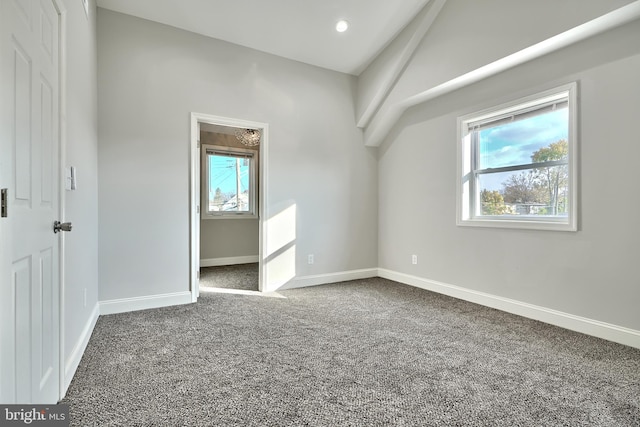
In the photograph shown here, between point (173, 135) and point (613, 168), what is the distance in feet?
13.0

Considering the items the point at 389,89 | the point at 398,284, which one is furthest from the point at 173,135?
the point at 398,284

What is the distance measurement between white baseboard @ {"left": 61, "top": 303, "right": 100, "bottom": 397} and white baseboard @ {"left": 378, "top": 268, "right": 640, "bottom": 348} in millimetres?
3459

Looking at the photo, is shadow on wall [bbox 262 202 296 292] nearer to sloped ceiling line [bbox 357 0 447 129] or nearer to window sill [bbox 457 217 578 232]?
sloped ceiling line [bbox 357 0 447 129]

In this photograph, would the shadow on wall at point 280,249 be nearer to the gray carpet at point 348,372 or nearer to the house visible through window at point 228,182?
the gray carpet at point 348,372

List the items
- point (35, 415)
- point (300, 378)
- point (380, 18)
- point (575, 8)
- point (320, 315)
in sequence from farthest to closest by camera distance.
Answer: point (380, 18)
point (320, 315)
point (575, 8)
point (300, 378)
point (35, 415)

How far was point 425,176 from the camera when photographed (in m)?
3.99

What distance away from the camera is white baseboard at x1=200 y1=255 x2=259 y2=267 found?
5680 mm

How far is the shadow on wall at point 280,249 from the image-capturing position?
3947mm

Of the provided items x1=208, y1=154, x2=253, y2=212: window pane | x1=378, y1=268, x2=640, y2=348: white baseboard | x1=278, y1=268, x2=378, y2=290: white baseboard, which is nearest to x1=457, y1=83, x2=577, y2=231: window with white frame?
x1=378, y1=268, x2=640, y2=348: white baseboard

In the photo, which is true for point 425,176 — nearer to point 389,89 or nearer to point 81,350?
point 389,89

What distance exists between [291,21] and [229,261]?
4.13 m

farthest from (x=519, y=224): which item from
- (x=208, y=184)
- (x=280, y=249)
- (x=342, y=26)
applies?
(x=208, y=184)

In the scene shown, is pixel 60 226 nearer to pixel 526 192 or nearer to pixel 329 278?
pixel 329 278

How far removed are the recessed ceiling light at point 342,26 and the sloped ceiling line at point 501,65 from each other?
1.06 m
